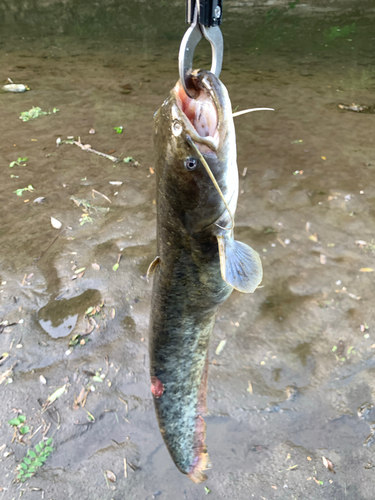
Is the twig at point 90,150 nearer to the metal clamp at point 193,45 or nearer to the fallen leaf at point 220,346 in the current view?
the fallen leaf at point 220,346

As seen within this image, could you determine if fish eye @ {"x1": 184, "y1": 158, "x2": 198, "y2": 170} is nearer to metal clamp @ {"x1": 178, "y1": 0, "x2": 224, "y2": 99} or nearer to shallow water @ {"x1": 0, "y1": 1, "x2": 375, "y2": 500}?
metal clamp @ {"x1": 178, "y1": 0, "x2": 224, "y2": 99}

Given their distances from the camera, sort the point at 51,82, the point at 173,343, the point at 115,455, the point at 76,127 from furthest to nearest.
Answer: the point at 51,82 < the point at 76,127 < the point at 115,455 < the point at 173,343

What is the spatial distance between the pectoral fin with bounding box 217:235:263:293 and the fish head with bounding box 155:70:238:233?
0.43 ft

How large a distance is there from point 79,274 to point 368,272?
315 cm

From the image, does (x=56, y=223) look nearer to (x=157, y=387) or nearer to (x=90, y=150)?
(x=90, y=150)

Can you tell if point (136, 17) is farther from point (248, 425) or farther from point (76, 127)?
point (248, 425)

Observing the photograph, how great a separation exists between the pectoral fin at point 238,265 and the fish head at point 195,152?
13cm

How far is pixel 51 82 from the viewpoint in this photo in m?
8.67

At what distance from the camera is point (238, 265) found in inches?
56.4

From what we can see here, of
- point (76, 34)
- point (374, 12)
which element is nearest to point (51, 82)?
point (76, 34)

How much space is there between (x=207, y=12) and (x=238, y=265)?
96cm

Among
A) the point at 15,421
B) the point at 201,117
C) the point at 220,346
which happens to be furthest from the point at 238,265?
the point at 15,421

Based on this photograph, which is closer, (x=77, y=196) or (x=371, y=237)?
(x=371, y=237)

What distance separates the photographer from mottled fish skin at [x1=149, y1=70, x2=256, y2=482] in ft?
4.29
